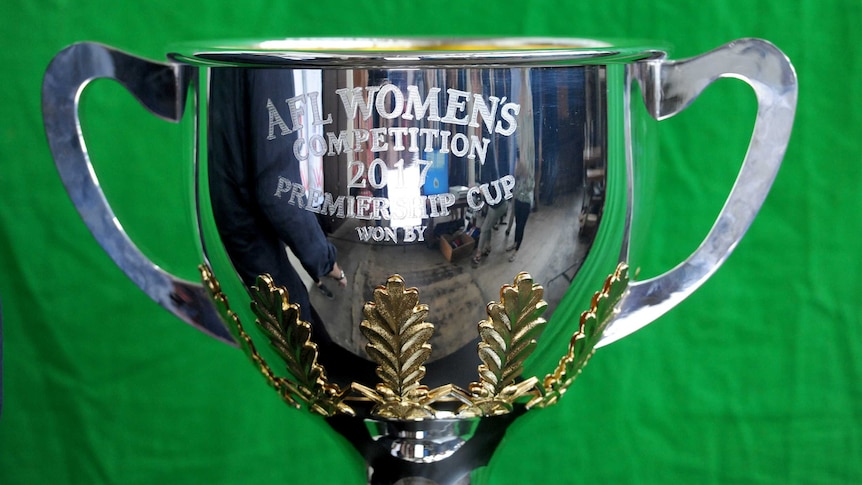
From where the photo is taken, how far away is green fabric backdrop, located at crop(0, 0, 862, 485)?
2.73 feet

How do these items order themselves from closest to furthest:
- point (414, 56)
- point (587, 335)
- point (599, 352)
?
1. point (414, 56)
2. point (587, 335)
3. point (599, 352)

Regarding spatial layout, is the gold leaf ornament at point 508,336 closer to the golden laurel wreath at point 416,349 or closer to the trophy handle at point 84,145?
the golden laurel wreath at point 416,349

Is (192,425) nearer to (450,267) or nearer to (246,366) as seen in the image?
(246,366)

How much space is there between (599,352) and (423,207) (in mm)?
478

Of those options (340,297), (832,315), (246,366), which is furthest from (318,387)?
(832,315)

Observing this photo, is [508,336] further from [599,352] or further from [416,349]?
[599,352]

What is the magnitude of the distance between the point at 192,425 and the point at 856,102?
2.13ft

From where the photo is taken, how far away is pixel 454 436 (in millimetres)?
555

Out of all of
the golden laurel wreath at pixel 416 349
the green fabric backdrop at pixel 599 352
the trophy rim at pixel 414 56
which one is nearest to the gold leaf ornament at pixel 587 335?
the golden laurel wreath at pixel 416 349

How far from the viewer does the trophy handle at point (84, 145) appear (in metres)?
0.56

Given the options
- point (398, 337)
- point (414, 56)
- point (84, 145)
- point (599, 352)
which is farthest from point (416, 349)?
point (599, 352)

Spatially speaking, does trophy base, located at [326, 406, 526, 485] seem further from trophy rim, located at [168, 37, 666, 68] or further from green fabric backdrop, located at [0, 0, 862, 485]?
green fabric backdrop, located at [0, 0, 862, 485]

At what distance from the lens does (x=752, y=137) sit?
21.8 inches

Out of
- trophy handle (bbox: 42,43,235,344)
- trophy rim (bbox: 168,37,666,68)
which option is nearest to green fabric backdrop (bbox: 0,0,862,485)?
trophy handle (bbox: 42,43,235,344)
